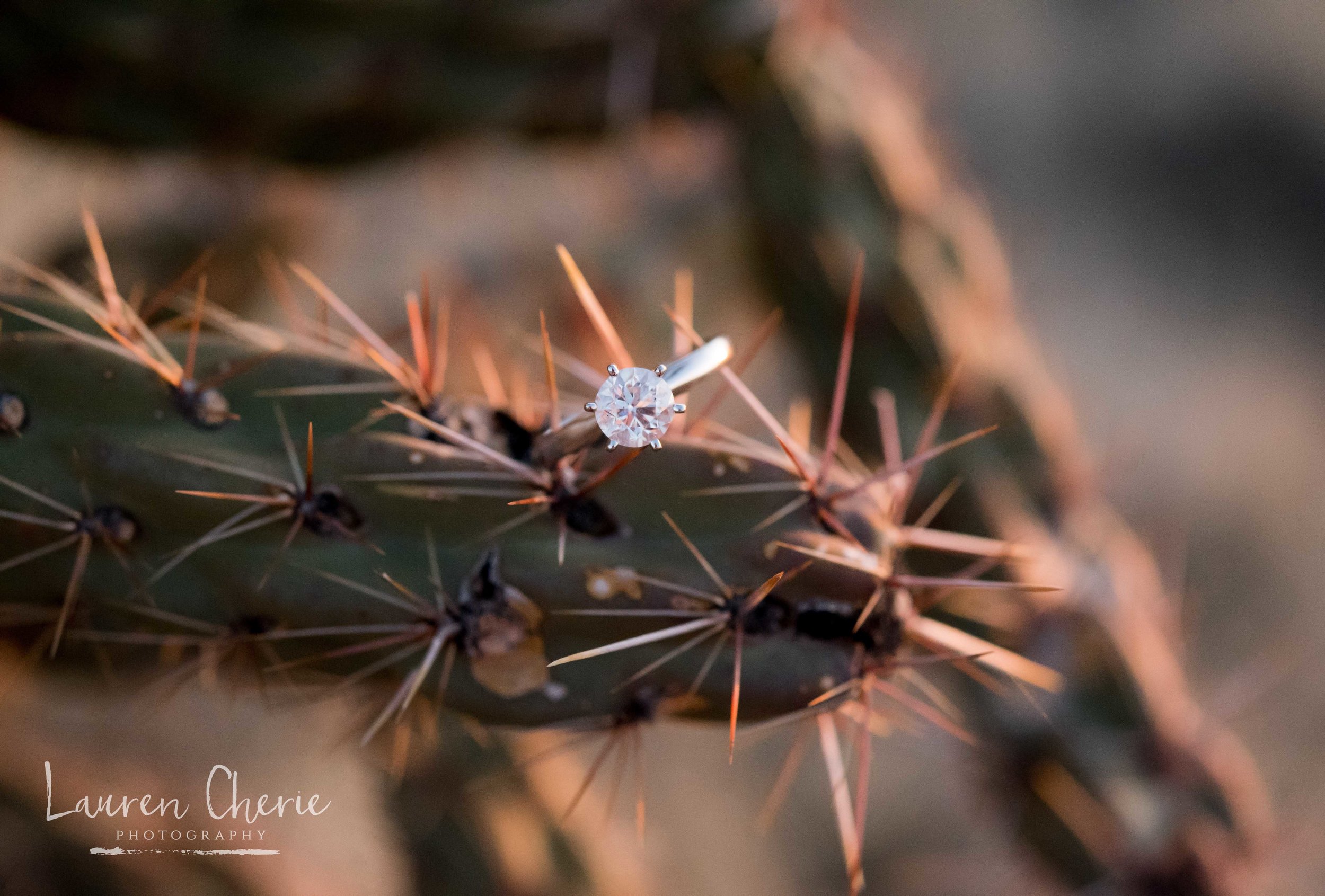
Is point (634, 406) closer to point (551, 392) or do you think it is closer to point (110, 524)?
point (551, 392)

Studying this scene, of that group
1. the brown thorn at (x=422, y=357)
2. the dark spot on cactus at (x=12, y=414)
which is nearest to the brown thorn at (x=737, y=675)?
the brown thorn at (x=422, y=357)

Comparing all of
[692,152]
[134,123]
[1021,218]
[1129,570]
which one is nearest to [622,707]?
[1129,570]

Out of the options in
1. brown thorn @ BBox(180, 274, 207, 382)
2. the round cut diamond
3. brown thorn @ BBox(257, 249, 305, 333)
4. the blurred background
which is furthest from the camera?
the blurred background

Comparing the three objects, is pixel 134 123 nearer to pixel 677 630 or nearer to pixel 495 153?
pixel 495 153

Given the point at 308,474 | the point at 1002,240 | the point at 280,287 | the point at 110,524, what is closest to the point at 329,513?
the point at 308,474

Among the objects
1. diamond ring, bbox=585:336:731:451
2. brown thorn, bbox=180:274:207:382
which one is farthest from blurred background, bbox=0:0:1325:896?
diamond ring, bbox=585:336:731:451

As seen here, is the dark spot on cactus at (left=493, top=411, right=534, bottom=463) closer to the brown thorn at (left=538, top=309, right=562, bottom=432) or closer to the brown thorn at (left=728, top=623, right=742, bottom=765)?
the brown thorn at (left=538, top=309, right=562, bottom=432)

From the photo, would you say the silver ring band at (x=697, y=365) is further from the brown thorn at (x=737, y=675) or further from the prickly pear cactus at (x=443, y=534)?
the brown thorn at (x=737, y=675)

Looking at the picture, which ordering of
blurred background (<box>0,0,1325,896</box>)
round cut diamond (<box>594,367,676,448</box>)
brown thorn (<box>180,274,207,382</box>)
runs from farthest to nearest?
blurred background (<box>0,0,1325,896</box>)
brown thorn (<box>180,274,207,382</box>)
round cut diamond (<box>594,367,676,448</box>)
